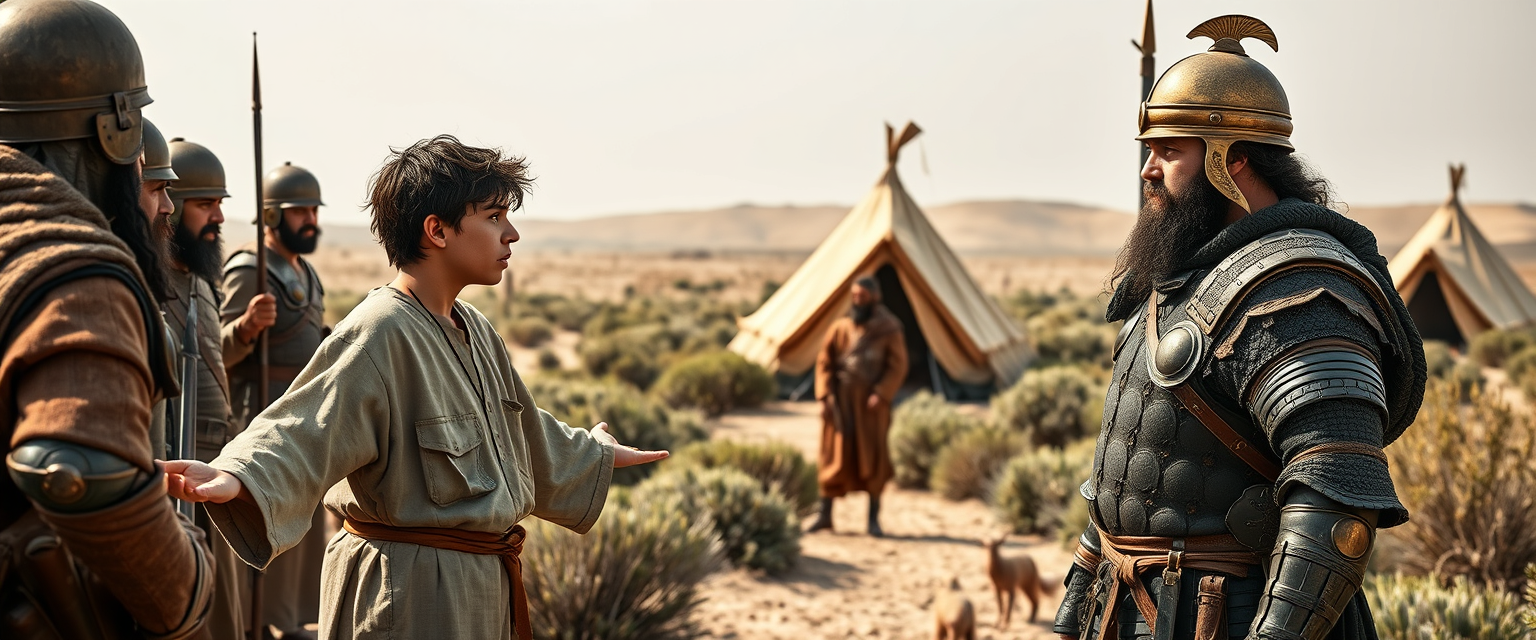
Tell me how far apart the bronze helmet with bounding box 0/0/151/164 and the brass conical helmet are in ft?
11.2

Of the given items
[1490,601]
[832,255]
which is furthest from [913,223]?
[1490,601]

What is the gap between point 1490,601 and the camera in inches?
180

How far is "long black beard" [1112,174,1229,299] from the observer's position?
8.86 ft

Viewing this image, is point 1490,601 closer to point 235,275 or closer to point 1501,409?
point 1501,409

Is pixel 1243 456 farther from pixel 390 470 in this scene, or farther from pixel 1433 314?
pixel 1433 314

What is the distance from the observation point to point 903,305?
15930mm

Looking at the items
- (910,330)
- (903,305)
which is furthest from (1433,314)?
(903,305)

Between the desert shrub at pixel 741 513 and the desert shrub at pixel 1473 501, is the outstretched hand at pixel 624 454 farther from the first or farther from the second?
the desert shrub at pixel 1473 501

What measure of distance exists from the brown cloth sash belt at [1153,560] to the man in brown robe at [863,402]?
545cm

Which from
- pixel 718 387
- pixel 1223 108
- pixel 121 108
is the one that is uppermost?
pixel 1223 108

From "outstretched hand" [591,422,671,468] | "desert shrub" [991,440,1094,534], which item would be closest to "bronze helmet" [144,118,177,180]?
"outstretched hand" [591,422,671,468]

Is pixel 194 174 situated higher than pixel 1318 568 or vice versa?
pixel 194 174

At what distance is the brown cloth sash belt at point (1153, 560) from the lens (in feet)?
8.07

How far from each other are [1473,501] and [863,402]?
370cm
